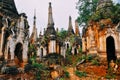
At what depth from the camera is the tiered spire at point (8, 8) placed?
24.4m

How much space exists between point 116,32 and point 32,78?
934 centimetres

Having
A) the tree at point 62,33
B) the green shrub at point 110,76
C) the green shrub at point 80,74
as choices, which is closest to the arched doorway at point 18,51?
the green shrub at point 80,74

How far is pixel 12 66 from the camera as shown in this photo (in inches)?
772

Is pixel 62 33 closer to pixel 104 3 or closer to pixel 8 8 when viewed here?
pixel 104 3

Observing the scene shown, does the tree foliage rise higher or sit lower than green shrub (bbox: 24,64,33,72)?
higher

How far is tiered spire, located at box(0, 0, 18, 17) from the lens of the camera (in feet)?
80.0

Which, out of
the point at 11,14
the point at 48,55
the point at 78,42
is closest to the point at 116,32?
the point at 48,55

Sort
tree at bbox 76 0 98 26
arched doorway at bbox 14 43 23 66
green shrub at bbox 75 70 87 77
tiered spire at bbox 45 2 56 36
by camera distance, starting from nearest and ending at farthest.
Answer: green shrub at bbox 75 70 87 77 < arched doorway at bbox 14 43 23 66 < tiered spire at bbox 45 2 56 36 < tree at bbox 76 0 98 26

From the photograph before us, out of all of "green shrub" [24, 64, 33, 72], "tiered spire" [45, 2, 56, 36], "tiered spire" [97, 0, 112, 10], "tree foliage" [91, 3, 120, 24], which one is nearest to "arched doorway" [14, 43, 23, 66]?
"green shrub" [24, 64, 33, 72]

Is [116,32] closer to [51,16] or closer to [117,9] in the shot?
[117,9]

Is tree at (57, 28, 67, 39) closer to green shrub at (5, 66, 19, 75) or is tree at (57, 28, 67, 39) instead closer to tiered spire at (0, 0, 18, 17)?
tiered spire at (0, 0, 18, 17)

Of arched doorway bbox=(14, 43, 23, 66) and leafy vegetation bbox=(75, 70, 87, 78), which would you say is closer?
leafy vegetation bbox=(75, 70, 87, 78)

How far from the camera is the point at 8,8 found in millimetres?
25125

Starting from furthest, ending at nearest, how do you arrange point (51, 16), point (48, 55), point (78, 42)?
point (78, 42)
point (51, 16)
point (48, 55)
